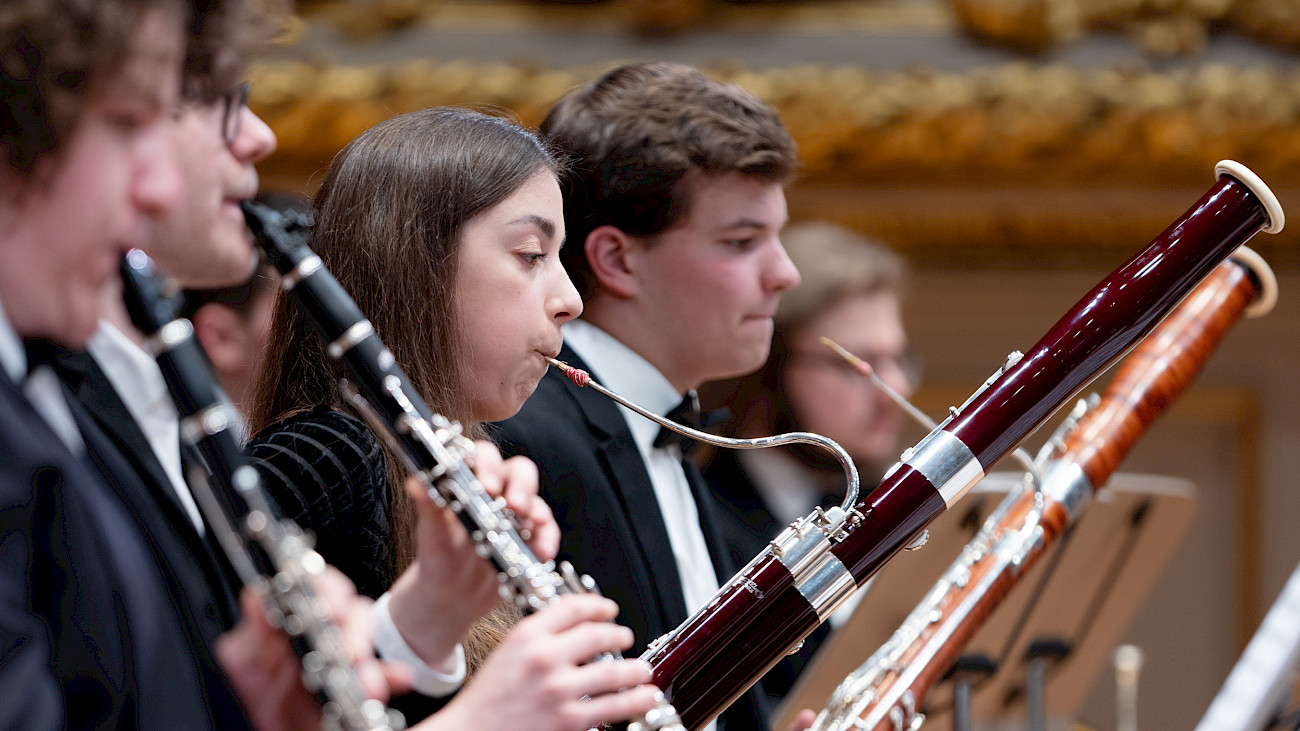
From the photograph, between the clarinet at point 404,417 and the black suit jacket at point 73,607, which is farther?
the clarinet at point 404,417

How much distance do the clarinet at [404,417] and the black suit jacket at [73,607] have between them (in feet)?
0.46

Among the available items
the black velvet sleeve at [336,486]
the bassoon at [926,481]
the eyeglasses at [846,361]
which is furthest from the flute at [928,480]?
the eyeglasses at [846,361]

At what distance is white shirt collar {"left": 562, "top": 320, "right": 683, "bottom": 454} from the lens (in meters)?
1.24

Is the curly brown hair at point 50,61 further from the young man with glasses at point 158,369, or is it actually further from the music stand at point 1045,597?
the music stand at point 1045,597

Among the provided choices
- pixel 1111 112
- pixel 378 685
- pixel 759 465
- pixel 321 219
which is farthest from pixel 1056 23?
pixel 378 685

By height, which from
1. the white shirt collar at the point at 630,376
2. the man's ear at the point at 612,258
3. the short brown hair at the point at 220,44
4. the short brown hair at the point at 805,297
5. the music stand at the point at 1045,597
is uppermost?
the short brown hair at the point at 805,297

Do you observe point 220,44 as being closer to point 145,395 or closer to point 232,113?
point 232,113

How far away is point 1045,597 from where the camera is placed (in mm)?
1479

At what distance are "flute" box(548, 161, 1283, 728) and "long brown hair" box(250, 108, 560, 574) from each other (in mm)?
216

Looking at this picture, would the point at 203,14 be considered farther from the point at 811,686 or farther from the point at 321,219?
the point at 811,686

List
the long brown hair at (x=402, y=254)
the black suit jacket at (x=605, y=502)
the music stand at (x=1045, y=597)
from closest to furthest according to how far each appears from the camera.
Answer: the long brown hair at (x=402, y=254), the black suit jacket at (x=605, y=502), the music stand at (x=1045, y=597)

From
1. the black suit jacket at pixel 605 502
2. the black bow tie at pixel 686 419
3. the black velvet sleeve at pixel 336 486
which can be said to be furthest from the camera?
the black bow tie at pixel 686 419

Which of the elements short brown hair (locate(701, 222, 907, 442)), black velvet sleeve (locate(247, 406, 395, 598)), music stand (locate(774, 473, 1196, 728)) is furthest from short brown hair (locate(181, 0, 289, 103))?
short brown hair (locate(701, 222, 907, 442))

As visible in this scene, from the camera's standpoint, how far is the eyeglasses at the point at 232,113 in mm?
603
